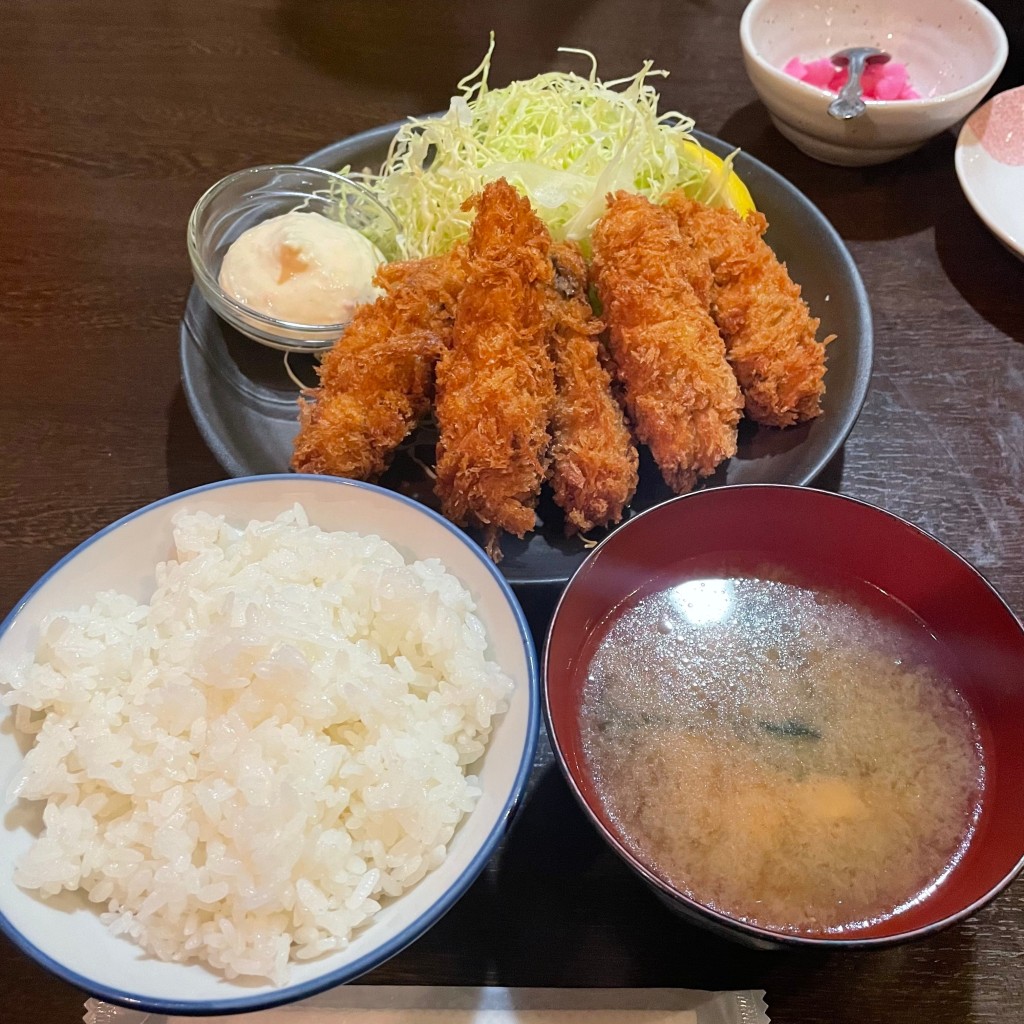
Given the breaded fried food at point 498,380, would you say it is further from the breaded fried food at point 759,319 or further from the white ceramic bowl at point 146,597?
the breaded fried food at point 759,319

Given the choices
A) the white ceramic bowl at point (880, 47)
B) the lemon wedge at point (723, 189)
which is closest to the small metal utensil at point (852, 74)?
the white ceramic bowl at point (880, 47)

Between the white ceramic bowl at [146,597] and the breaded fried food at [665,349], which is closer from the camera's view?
the white ceramic bowl at [146,597]

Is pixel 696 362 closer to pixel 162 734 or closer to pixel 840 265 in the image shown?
pixel 840 265

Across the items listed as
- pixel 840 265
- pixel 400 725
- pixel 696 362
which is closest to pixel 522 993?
pixel 400 725

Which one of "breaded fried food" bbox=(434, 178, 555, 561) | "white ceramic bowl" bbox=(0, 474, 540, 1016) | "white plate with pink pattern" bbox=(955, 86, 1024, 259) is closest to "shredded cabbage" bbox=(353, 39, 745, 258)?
"breaded fried food" bbox=(434, 178, 555, 561)

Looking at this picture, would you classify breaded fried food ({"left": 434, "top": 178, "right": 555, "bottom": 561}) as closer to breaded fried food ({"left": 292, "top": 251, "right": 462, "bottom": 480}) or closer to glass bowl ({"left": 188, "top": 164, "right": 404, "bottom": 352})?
breaded fried food ({"left": 292, "top": 251, "right": 462, "bottom": 480})

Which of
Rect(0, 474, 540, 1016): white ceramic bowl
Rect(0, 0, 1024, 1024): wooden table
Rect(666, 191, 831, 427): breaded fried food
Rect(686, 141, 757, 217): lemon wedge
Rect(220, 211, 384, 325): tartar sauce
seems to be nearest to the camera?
Rect(0, 474, 540, 1016): white ceramic bowl

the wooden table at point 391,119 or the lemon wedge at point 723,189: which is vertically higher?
the lemon wedge at point 723,189
